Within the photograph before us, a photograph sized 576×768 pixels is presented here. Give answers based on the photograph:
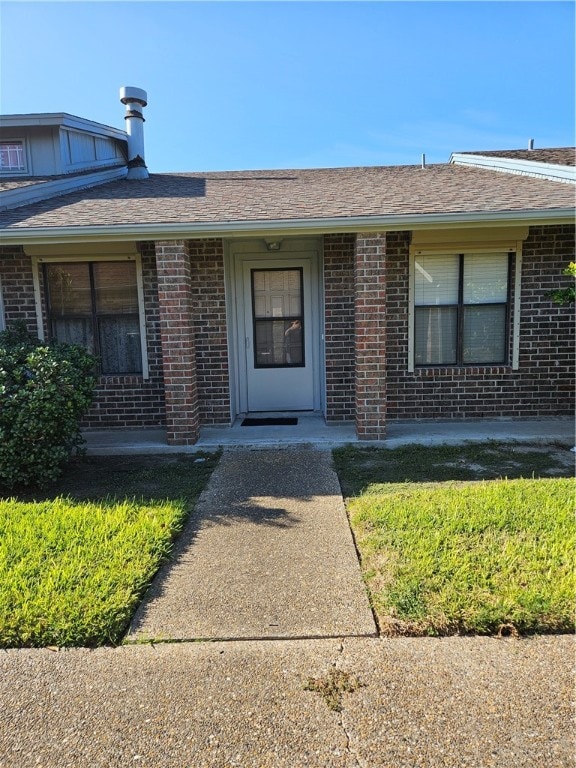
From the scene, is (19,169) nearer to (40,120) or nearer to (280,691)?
(40,120)

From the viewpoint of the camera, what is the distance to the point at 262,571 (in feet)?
11.2

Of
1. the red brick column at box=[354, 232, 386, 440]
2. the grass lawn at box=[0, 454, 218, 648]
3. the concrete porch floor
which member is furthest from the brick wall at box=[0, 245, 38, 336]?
the red brick column at box=[354, 232, 386, 440]

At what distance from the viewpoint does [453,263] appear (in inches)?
277

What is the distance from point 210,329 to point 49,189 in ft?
11.1

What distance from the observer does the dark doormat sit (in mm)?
Result: 7293

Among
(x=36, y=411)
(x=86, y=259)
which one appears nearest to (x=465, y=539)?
(x=36, y=411)

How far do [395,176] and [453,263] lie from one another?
98.1 inches

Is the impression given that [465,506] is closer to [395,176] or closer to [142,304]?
[142,304]

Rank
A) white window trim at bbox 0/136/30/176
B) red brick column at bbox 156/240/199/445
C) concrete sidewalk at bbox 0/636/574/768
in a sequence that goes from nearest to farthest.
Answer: concrete sidewalk at bbox 0/636/574/768
red brick column at bbox 156/240/199/445
white window trim at bbox 0/136/30/176

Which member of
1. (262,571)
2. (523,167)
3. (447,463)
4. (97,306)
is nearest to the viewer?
(262,571)

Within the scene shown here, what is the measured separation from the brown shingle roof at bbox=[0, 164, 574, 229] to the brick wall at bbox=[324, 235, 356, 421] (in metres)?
0.71

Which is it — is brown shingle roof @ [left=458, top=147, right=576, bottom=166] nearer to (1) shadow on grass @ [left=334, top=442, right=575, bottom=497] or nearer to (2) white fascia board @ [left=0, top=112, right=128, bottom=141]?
(1) shadow on grass @ [left=334, top=442, right=575, bottom=497]

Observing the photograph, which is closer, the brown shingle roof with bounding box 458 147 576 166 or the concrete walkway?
the concrete walkway

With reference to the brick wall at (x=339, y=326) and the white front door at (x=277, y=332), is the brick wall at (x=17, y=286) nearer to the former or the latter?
the white front door at (x=277, y=332)
